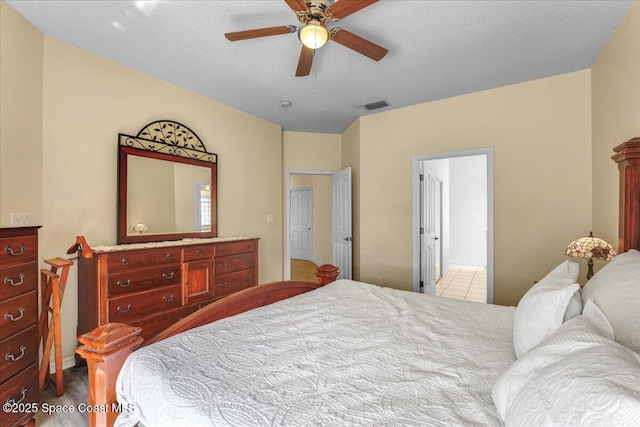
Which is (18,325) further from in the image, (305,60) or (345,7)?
(345,7)

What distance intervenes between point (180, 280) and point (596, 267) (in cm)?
380

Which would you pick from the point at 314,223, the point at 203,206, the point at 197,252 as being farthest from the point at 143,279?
the point at 314,223

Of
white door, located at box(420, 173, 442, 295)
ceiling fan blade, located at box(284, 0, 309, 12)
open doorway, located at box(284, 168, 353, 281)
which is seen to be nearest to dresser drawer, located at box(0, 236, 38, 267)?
ceiling fan blade, located at box(284, 0, 309, 12)

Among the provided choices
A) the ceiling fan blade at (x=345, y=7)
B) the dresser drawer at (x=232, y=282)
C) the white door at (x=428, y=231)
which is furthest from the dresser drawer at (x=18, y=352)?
the white door at (x=428, y=231)

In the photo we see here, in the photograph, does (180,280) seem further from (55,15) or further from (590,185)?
(590,185)

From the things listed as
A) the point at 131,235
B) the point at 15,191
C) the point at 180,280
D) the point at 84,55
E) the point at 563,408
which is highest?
the point at 84,55

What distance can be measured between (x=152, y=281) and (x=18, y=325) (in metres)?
0.97

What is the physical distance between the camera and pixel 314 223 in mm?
7715

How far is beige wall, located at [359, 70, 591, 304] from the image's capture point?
292 centimetres

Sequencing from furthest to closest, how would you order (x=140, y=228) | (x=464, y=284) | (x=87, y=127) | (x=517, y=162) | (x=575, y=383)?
(x=464, y=284) → (x=517, y=162) → (x=140, y=228) → (x=87, y=127) → (x=575, y=383)

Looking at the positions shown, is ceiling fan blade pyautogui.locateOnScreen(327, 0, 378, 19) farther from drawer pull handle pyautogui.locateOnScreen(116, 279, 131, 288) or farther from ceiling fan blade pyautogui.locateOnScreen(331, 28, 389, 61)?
drawer pull handle pyautogui.locateOnScreen(116, 279, 131, 288)

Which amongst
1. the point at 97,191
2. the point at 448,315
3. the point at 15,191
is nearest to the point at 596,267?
the point at 448,315

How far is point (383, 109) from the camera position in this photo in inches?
154

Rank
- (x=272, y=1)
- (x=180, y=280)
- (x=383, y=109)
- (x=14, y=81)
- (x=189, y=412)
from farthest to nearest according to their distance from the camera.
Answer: (x=383, y=109) < (x=180, y=280) < (x=14, y=81) < (x=272, y=1) < (x=189, y=412)
